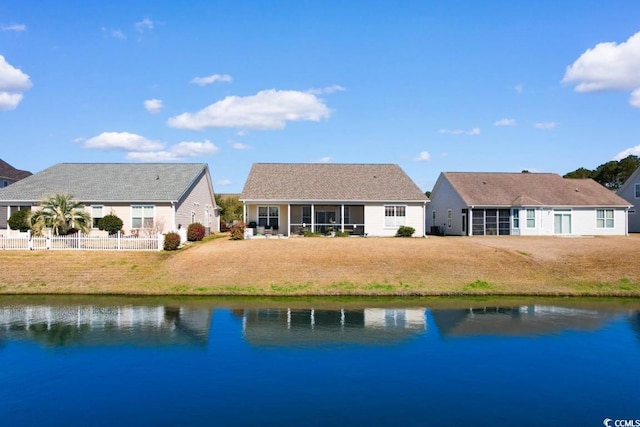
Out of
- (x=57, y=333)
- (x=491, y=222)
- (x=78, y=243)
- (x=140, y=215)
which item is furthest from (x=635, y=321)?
(x=140, y=215)

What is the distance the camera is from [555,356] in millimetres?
14375

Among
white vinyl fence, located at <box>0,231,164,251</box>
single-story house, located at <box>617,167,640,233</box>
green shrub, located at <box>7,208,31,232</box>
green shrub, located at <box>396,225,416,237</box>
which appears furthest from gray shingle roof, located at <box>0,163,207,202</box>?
single-story house, located at <box>617,167,640,233</box>

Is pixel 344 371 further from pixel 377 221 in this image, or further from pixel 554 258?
pixel 377 221

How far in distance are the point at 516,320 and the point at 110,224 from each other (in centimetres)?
2578

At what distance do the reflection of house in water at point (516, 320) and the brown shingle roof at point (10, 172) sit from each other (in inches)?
2051

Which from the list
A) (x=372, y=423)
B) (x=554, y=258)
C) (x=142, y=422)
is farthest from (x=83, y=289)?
(x=554, y=258)

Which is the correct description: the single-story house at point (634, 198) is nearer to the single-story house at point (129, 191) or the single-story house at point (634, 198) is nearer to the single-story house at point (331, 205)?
the single-story house at point (331, 205)

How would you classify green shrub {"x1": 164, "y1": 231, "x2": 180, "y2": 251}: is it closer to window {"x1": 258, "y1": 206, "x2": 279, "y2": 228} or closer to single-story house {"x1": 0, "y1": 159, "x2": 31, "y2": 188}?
window {"x1": 258, "y1": 206, "x2": 279, "y2": 228}

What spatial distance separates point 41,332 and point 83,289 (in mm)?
6881

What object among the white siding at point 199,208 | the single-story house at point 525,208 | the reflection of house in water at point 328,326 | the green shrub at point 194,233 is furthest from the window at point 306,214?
the reflection of house in water at point 328,326

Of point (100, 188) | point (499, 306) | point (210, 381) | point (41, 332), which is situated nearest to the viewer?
point (210, 381)

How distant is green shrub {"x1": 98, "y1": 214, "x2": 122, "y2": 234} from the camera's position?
32.0 metres

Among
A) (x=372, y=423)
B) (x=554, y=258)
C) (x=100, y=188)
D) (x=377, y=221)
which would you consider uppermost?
(x=100, y=188)

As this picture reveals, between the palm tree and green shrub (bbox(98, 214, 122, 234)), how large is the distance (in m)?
1.90
